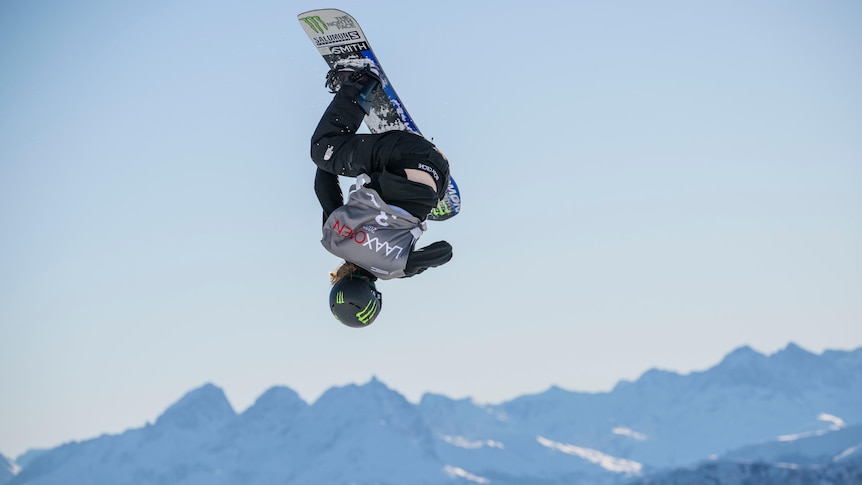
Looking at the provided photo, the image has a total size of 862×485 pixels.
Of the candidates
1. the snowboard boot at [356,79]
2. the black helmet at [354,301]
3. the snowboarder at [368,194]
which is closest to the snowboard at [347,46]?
the snowboard boot at [356,79]

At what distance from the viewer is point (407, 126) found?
10.2m

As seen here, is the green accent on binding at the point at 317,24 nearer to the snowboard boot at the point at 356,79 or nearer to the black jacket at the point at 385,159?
the snowboard boot at the point at 356,79

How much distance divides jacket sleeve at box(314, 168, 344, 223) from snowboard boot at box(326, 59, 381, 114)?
2.39 feet

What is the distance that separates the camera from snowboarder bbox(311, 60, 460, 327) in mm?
7977

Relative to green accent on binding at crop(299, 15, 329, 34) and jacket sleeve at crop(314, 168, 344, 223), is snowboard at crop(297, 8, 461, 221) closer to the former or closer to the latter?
green accent on binding at crop(299, 15, 329, 34)

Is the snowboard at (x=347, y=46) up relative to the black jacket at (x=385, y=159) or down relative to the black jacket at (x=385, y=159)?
up

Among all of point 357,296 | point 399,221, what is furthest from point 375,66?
point 357,296

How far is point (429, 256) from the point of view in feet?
27.0

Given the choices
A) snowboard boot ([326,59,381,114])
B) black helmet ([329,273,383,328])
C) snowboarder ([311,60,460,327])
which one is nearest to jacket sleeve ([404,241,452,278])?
snowboarder ([311,60,460,327])

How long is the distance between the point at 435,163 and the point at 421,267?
3.34 feet

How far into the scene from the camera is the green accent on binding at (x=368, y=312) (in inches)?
332

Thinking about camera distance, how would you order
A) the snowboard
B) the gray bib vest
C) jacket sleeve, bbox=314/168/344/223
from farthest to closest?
the snowboard < jacket sleeve, bbox=314/168/344/223 < the gray bib vest

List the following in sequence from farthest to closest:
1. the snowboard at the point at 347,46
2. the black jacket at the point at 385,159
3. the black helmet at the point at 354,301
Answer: the snowboard at the point at 347,46 → the black helmet at the point at 354,301 → the black jacket at the point at 385,159

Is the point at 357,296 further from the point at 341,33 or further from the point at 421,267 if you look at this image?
the point at 341,33
